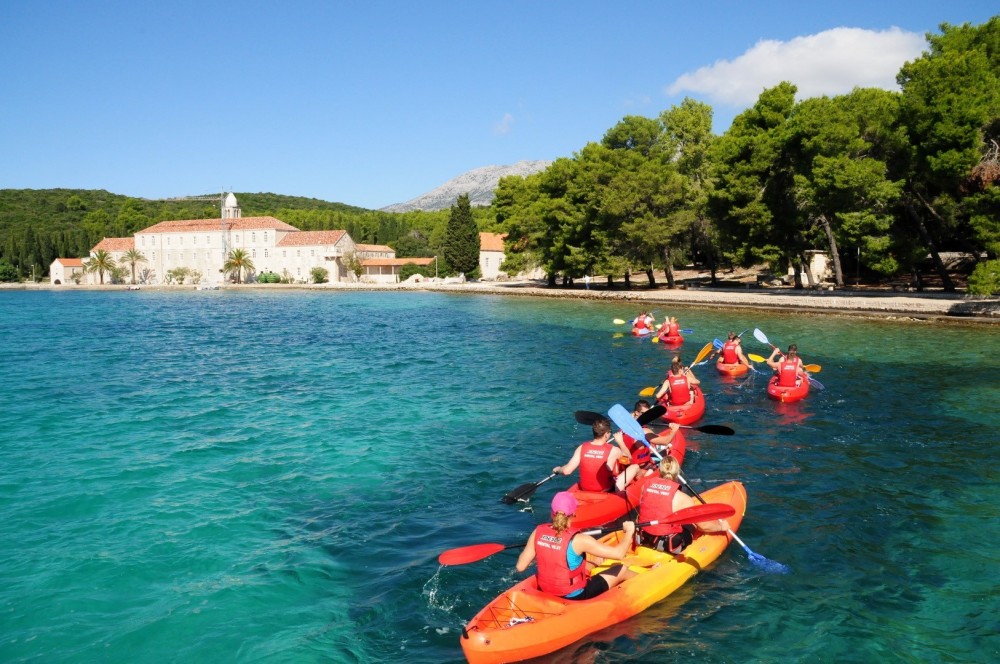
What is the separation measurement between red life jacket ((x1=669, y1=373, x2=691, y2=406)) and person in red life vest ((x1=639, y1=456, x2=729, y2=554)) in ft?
21.8

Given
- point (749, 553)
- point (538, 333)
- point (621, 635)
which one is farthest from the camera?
point (538, 333)

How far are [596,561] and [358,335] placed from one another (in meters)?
31.3

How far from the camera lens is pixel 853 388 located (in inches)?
776

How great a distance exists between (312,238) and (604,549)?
95962 millimetres

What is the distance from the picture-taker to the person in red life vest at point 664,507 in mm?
8531

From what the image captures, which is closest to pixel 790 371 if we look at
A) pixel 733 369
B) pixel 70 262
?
pixel 733 369

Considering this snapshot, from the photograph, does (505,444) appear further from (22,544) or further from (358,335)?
(358,335)

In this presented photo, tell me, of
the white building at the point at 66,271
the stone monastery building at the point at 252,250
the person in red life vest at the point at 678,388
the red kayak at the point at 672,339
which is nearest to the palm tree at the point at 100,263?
the stone monastery building at the point at 252,250

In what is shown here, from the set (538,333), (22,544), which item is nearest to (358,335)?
(538,333)

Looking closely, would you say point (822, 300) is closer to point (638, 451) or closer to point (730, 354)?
point (730, 354)

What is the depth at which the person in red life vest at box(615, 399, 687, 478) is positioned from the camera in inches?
404

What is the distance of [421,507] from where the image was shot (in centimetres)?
1138

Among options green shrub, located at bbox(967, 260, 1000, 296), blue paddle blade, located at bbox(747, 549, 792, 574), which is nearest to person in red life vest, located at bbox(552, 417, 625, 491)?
blue paddle blade, located at bbox(747, 549, 792, 574)

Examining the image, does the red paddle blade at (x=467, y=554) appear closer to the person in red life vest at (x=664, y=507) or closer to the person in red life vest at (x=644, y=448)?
the person in red life vest at (x=664, y=507)
